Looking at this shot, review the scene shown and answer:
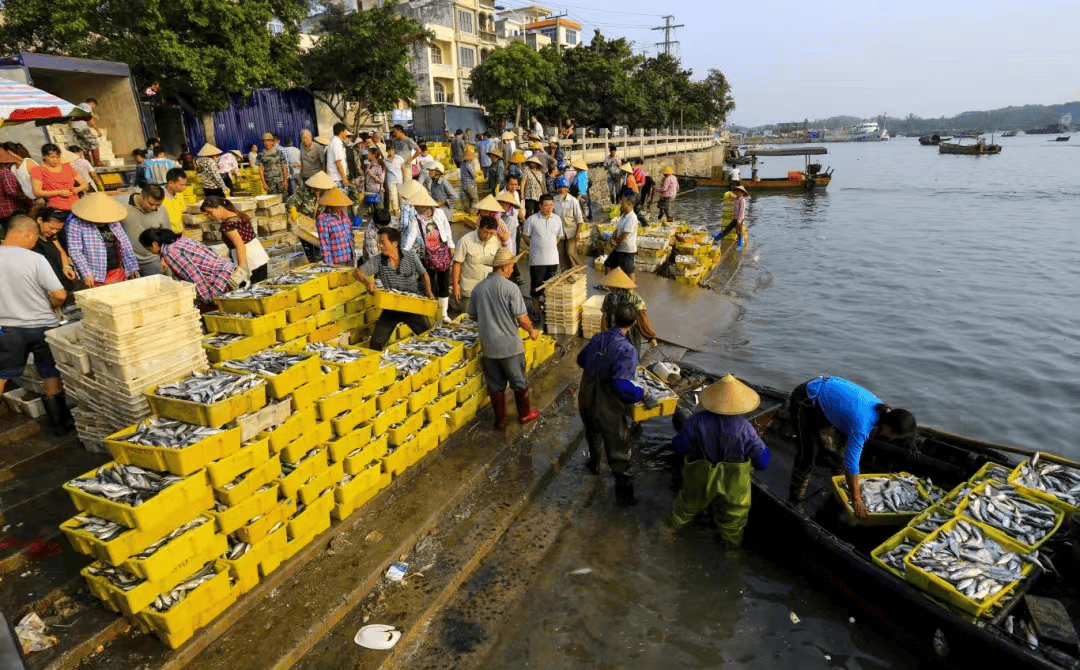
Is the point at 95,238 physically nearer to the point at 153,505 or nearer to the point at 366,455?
the point at 366,455

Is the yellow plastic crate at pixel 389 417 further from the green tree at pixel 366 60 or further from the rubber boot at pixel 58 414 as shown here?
the green tree at pixel 366 60

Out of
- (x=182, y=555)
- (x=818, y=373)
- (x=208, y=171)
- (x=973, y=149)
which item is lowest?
(x=818, y=373)

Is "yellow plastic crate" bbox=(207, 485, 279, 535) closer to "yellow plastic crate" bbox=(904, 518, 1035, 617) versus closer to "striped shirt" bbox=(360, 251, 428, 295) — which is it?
"striped shirt" bbox=(360, 251, 428, 295)

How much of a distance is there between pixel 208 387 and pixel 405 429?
1.91 m

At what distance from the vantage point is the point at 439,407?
6332mm

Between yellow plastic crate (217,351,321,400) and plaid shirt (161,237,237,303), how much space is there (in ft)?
7.58

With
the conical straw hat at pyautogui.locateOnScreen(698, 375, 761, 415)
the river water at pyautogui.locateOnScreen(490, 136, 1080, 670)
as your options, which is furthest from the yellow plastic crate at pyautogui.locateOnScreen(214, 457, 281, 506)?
the conical straw hat at pyautogui.locateOnScreen(698, 375, 761, 415)

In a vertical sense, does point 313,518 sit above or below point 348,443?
below

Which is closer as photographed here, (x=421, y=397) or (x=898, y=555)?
(x=898, y=555)

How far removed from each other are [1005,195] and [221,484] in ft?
170

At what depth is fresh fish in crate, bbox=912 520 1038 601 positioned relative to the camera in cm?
437

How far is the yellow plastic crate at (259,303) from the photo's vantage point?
636 cm

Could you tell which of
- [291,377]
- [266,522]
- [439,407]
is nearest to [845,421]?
[439,407]

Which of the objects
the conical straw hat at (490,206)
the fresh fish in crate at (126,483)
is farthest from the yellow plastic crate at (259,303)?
the conical straw hat at (490,206)
